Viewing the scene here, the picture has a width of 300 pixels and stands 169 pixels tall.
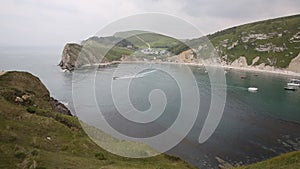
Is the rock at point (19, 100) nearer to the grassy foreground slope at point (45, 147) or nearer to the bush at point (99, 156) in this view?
the grassy foreground slope at point (45, 147)

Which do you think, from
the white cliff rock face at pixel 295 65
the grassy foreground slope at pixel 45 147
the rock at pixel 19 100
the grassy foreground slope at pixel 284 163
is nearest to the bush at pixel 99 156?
the grassy foreground slope at pixel 45 147

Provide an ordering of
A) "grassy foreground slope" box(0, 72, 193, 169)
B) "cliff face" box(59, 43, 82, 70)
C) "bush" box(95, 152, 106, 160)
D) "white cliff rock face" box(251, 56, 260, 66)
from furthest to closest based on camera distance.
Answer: "white cliff rock face" box(251, 56, 260, 66)
"cliff face" box(59, 43, 82, 70)
"bush" box(95, 152, 106, 160)
"grassy foreground slope" box(0, 72, 193, 169)

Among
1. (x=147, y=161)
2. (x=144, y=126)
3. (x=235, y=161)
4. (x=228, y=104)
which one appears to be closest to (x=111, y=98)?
(x=144, y=126)

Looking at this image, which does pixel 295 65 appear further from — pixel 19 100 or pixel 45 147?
pixel 45 147

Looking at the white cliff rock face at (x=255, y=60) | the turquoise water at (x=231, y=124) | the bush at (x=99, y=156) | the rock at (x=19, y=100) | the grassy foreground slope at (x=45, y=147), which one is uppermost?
the white cliff rock face at (x=255, y=60)

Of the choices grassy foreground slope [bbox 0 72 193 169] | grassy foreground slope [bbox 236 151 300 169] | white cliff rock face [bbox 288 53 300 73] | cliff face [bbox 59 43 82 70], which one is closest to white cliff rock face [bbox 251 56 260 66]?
white cliff rock face [bbox 288 53 300 73]

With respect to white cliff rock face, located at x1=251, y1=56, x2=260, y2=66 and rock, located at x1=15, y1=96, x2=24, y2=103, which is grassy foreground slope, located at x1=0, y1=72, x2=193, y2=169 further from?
white cliff rock face, located at x1=251, y1=56, x2=260, y2=66

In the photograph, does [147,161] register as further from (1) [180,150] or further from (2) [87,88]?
(2) [87,88]

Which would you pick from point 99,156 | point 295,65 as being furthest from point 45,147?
point 295,65

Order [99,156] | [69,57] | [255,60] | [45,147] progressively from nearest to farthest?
[45,147]
[99,156]
[69,57]
[255,60]
